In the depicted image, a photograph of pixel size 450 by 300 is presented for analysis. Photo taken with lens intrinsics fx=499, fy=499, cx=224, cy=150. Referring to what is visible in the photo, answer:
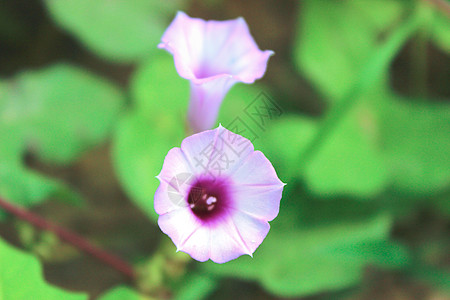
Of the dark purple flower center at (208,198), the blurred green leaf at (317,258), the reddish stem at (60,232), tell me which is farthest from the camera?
the blurred green leaf at (317,258)

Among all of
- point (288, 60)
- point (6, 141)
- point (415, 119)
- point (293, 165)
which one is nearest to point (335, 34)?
point (288, 60)

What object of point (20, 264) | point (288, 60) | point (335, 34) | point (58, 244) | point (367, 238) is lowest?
point (58, 244)

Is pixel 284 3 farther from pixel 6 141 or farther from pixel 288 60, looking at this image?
pixel 6 141

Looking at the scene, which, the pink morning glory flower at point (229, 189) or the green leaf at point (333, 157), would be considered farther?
the green leaf at point (333, 157)

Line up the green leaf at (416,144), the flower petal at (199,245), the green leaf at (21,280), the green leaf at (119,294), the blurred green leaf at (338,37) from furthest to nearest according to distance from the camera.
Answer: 1. the blurred green leaf at (338,37)
2. the green leaf at (416,144)
3. the green leaf at (119,294)
4. the green leaf at (21,280)
5. the flower petal at (199,245)

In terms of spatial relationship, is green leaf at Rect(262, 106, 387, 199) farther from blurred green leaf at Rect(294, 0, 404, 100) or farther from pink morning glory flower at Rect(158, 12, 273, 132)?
pink morning glory flower at Rect(158, 12, 273, 132)

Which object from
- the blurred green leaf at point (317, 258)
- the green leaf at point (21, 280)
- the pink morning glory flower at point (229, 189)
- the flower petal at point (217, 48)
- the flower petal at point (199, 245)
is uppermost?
the flower petal at point (217, 48)

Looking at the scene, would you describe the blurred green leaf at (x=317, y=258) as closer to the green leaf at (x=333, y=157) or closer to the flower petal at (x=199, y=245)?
the green leaf at (x=333, y=157)

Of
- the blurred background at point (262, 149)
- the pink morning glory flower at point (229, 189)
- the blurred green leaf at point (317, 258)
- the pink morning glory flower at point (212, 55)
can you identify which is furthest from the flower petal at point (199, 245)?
→ the blurred green leaf at point (317, 258)
